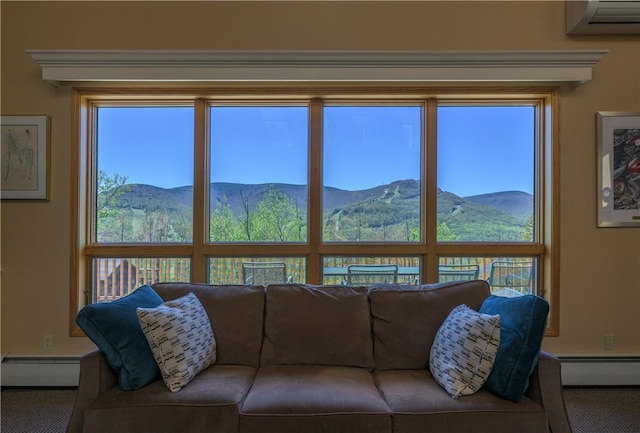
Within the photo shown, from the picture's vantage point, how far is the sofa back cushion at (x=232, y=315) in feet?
7.16

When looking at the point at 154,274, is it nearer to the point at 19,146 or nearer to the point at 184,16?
the point at 19,146

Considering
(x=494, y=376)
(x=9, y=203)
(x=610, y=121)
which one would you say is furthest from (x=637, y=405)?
(x=9, y=203)

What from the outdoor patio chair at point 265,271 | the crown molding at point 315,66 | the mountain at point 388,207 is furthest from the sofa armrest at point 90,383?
the crown molding at point 315,66

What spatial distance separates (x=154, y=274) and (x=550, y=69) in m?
3.27

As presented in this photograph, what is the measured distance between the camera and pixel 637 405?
2.63 meters

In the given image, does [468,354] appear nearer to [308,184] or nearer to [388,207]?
[388,207]

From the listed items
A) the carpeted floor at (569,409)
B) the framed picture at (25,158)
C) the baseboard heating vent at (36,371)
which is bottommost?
the carpeted floor at (569,409)

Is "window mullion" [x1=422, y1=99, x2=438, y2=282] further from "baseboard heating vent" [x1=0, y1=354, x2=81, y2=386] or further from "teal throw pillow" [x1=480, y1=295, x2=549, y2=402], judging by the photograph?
"baseboard heating vent" [x1=0, y1=354, x2=81, y2=386]

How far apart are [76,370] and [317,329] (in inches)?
77.2

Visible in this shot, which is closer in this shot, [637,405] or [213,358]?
[213,358]

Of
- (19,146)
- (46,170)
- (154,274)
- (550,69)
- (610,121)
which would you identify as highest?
(550,69)

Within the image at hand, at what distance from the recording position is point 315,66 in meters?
2.79

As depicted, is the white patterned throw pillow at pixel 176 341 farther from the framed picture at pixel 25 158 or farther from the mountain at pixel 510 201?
the mountain at pixel 510 201

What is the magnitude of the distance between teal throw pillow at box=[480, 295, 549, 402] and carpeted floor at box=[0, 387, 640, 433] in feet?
3.25
